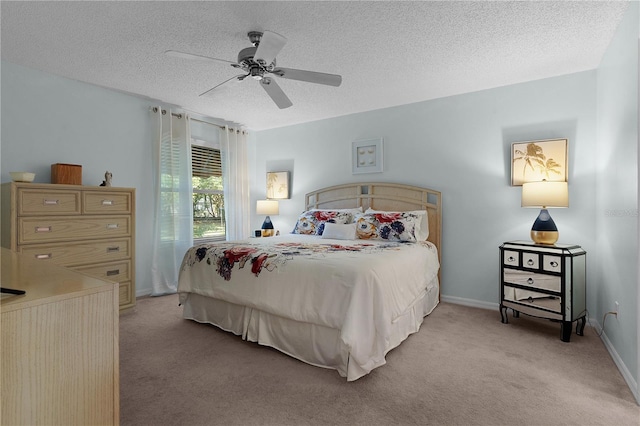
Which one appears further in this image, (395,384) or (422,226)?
(422,226)

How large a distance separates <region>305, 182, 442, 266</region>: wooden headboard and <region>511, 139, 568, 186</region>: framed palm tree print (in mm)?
850

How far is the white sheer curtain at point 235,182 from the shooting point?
5.06 m

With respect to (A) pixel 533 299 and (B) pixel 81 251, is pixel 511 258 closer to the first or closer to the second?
(A) pixel 533 299

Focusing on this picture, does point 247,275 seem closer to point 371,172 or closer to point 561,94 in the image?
point 371,172

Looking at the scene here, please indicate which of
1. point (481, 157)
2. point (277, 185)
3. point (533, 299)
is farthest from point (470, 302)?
point (277, 185)

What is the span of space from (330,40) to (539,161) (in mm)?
2383

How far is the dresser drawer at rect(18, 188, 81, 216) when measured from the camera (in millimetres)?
2785

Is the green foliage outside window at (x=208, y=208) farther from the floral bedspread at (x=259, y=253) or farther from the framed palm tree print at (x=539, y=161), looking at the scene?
the framed palm tree print at (x=539, y=161)

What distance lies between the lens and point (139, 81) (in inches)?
137

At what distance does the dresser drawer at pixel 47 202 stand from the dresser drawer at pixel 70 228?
0.22 ft

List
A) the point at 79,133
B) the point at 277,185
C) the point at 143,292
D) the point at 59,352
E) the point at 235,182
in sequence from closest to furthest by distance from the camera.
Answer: the point at 59,352 < the point at 79,133 < the point at 143,292 < the point at 235,182 < the point at 277,185

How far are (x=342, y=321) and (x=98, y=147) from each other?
3.41 meters

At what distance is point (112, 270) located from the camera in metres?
3.32

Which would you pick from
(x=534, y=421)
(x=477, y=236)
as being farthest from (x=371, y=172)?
(x=534, y=421)
